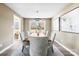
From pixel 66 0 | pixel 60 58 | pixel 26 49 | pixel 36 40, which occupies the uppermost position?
pixel 66 0

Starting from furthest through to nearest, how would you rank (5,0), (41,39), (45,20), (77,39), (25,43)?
1. (45,20)
2. (25,43)
3. (77,39)
4. (41,39)
5. (5,0)

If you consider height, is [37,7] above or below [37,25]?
above

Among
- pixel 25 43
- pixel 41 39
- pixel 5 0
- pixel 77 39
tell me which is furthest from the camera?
pixel 25 43

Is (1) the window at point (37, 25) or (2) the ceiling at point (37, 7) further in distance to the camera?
(1) the window at point (37, 25)

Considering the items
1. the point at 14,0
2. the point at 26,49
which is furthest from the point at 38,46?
the point at 26,49

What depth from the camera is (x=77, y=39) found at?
4434 mm

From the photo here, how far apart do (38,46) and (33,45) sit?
6.2 inches

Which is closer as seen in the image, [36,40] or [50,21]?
[36,40]

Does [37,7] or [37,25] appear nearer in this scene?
[37,7]

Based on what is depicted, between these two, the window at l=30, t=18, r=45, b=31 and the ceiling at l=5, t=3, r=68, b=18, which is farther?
the window at l=30, t=18, r=45, b=31

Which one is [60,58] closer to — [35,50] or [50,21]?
[35,50]

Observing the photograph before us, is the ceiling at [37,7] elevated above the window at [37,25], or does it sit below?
above

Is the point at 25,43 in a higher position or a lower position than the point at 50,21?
lower

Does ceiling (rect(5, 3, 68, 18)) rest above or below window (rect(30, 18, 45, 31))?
above
